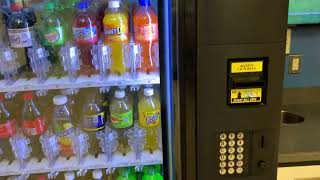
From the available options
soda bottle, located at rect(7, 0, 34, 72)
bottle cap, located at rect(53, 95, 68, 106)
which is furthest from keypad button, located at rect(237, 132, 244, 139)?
soda bottle, located at rect(7, 0, 34, 72)

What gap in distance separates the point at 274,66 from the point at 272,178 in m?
0.40

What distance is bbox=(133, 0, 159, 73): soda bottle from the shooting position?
135 centimetres

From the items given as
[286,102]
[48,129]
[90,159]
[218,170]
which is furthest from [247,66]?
[286,102]

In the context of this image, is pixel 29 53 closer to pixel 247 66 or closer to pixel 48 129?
pixel 48 129

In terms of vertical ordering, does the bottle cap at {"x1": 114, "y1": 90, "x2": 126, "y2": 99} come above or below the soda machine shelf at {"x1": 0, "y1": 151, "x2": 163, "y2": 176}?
above

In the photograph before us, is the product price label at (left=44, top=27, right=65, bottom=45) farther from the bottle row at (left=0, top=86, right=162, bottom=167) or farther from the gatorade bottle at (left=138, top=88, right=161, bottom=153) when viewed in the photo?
the gatorade bottle at (left=138, top=88, right=161, bottom=153)

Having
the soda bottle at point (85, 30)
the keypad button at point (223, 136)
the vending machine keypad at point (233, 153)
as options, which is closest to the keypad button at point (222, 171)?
the vending machine keypad at point (233, 153)

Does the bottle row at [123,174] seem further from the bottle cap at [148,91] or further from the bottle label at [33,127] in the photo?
the bottle cap at [148,91]

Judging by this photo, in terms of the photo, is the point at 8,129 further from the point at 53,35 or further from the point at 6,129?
the point at 53,35

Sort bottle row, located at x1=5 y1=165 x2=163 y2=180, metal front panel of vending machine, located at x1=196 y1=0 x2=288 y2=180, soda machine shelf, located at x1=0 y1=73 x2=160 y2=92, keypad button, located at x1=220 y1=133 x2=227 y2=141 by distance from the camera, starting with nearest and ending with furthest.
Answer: metal front panel of vending machine, located at x1=196 y1=0 x2=288 y2=180 < keypad button, located at x1=220 y1=133 x2=227 y2=141 < soda machine shelf, located at x1=0 y1=73 x2=160 y2=92 < bottle row, located at x1=5 y1=165 x2=163 y2=180

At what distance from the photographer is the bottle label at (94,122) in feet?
4.79

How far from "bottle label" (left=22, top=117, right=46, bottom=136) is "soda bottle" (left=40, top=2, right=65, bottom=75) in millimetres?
231

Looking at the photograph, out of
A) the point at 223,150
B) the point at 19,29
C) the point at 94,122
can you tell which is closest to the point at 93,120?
the point at 94,122

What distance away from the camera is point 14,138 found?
1467mm
